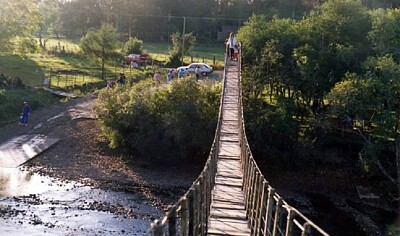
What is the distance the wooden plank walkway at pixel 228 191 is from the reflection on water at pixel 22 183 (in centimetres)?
792

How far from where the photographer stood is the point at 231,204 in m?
9.95

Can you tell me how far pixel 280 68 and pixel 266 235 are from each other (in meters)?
17.3

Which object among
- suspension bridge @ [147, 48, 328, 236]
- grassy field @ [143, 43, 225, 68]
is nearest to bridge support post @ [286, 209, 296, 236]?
suspension bridge @ [147, 48, 328, 236]

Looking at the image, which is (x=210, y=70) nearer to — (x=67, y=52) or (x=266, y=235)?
(x=67, y=52)

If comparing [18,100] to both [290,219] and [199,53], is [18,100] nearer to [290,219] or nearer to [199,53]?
[199,53]

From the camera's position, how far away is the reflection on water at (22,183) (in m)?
19.3

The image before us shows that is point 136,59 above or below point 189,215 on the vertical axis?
below

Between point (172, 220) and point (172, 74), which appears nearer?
point (172, 220)

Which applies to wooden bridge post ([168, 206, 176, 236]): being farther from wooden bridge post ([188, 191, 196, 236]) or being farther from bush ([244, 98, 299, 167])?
bush ([244, 98, 299, 167])

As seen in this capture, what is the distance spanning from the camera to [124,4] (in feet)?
174

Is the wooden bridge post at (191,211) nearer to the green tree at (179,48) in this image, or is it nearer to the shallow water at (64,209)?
the shallow water at (64,209)

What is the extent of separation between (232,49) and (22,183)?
1073 cm

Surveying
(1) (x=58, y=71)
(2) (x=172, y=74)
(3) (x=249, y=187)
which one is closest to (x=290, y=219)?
(3) (x=249, y=187)

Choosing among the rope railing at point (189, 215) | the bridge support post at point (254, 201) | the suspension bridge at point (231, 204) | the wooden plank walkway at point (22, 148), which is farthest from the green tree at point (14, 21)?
the bridge support post at point (254, 201)
